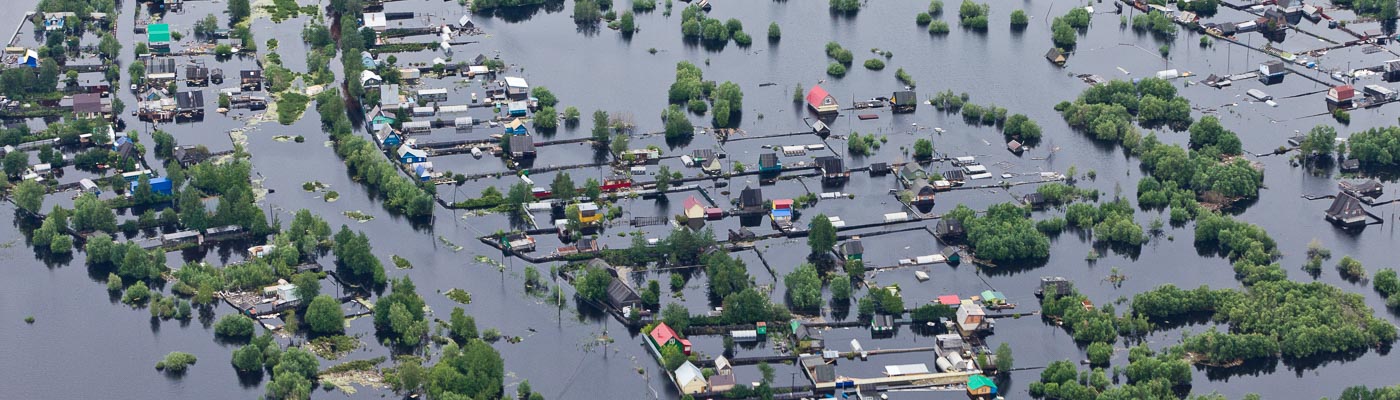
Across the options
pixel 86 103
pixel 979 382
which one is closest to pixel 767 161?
pixel 979 382

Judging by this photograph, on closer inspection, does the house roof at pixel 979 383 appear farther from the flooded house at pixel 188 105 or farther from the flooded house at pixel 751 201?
the flooded house at pixel 188 105

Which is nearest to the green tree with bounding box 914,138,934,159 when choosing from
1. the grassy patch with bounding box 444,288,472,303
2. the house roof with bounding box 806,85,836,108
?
the house roof with bounding box 806,85,836,108

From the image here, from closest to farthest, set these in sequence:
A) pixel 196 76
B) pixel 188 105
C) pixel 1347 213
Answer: pixel 1347 213, pixel 188 105, pixel 196 76

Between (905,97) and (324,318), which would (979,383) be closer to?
(324,318)

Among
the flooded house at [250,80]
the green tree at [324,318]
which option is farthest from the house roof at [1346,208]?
the flooded house at [250,80]

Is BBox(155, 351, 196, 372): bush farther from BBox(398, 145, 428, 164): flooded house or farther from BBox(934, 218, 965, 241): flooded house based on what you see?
BBox(934, 218, 965, 241): flooded house

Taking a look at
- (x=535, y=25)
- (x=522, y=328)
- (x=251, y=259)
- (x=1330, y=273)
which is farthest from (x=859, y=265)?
(x=535, y=25)
